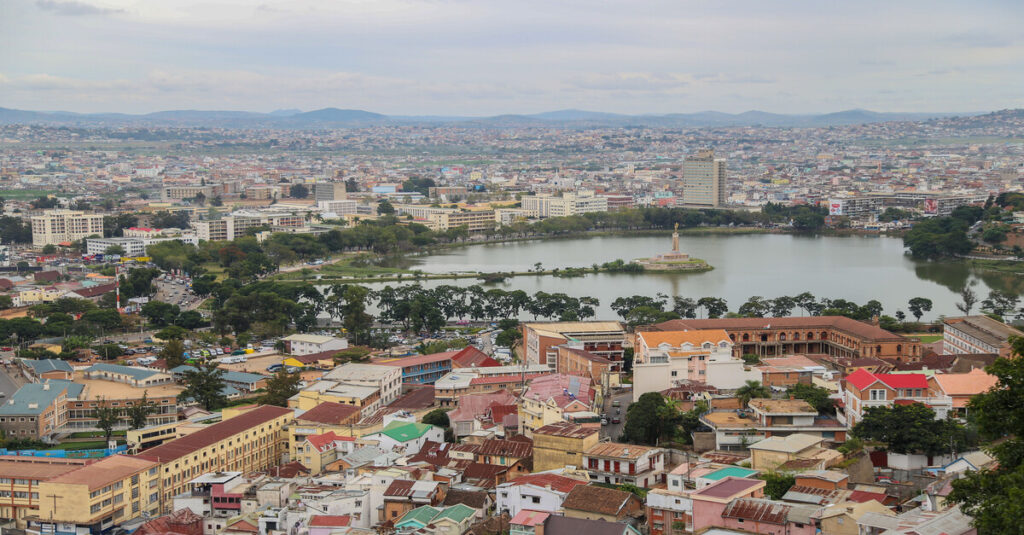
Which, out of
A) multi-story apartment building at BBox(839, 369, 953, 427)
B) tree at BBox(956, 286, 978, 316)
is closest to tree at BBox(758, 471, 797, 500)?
multi-story apartment building at BBox(839, 369, 953, 427)

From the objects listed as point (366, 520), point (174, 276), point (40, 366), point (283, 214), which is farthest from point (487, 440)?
point (283, 214)

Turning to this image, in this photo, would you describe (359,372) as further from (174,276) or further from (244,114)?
(244,114)

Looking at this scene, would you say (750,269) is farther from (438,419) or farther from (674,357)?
(438,419)

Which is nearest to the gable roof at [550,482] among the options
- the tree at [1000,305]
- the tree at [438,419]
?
the tree at [438,419]

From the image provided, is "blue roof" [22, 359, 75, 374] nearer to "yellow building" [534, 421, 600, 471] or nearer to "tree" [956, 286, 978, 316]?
"yellow building" [534, 421, 600, 471]

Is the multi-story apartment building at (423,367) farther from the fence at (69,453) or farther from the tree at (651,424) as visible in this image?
the tree at (651,424)

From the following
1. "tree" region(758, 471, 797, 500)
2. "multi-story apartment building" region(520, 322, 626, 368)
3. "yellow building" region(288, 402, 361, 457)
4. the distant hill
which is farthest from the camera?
the distant hill

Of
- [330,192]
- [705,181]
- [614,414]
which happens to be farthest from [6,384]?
[705,181]

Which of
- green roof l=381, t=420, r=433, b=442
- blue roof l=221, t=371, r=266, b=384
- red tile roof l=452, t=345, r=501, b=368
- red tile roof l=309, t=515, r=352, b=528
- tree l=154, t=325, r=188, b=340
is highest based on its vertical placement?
red tile roof l=452, t=345, r=501, b=368
